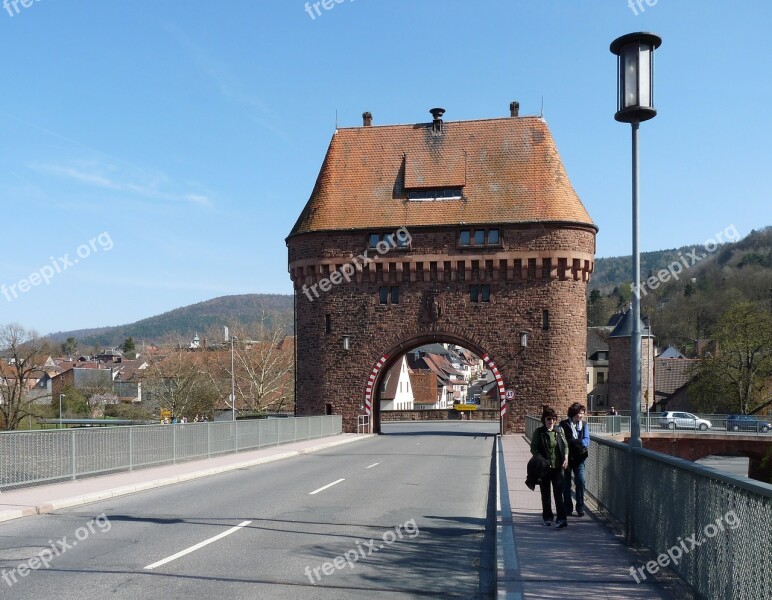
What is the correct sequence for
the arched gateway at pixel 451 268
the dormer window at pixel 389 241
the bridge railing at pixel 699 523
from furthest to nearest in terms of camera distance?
the dormer window at pixel 389 241 < the arched gateway at pixel 451 268 < the bridge railing at pixel 699 523

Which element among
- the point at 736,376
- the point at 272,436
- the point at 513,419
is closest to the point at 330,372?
the point at 513,419

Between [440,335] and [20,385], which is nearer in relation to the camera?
[440,335]

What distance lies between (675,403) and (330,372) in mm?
48110

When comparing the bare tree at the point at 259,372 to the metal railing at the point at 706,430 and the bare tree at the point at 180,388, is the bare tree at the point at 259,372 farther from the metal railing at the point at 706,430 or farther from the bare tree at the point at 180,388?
the metal railing at the point at 706,430

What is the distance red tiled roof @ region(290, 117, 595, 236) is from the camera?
42.3 meters

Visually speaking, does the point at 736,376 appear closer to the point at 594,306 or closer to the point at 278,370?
the point at 278,370

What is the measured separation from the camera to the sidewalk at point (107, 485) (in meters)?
12.8

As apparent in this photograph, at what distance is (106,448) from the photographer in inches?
692

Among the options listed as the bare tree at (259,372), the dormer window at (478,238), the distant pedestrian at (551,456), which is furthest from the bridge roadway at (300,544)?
the bare tree at (259,372)

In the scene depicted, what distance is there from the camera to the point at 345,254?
1697 inches

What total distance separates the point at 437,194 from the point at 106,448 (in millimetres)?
28836

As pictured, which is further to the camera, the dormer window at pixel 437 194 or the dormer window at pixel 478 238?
the dormer window at pixel 437 194

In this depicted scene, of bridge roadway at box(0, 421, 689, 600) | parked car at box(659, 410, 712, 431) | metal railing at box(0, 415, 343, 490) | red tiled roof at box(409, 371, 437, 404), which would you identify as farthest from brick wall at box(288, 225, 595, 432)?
red tiled roof at box(409, 371, 437, 404)

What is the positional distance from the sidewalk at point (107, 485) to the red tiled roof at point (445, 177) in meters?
21.6
